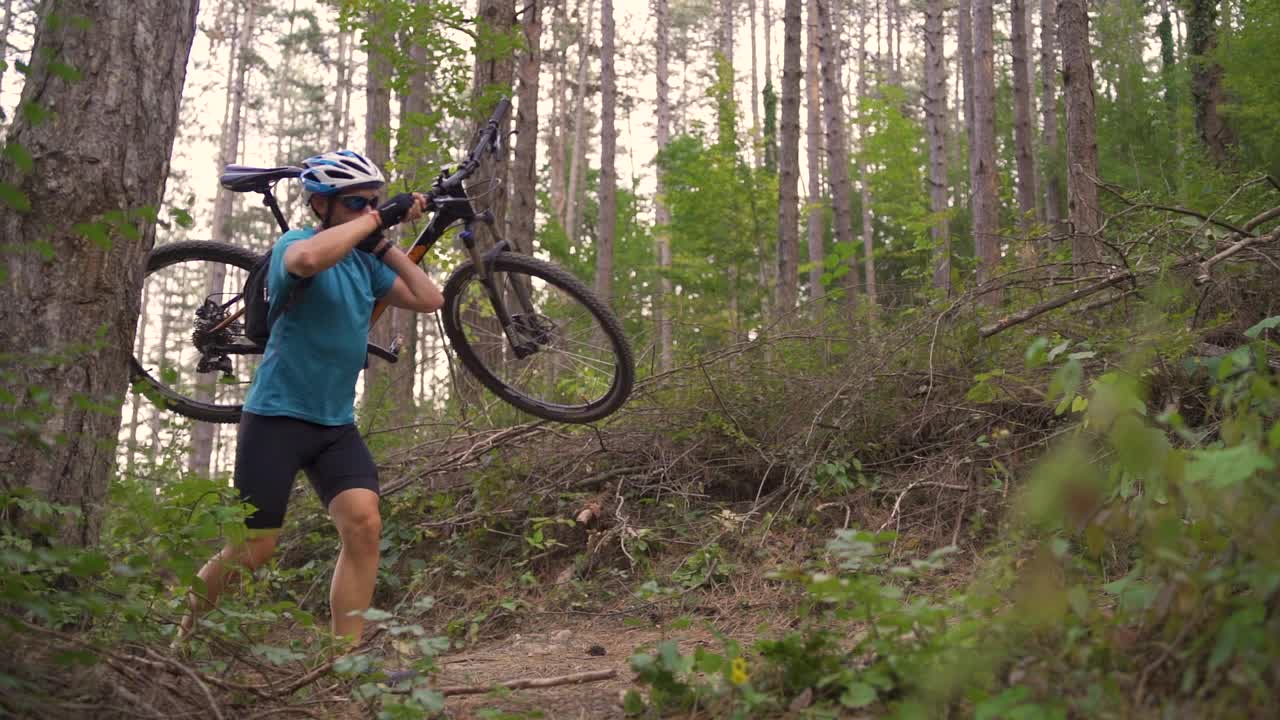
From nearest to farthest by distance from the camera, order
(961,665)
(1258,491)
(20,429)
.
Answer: (1258,491) < (961,665) < (20,429)

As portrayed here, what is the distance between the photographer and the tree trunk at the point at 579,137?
92.3 ft

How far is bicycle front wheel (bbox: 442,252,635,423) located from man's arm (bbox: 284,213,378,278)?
1179mm

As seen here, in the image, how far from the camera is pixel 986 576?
239 cm

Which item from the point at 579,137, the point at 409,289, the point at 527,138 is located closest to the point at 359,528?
the point at 409,289

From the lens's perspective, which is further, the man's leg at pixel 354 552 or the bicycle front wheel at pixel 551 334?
the bicycle front wheel at pixel 551 334

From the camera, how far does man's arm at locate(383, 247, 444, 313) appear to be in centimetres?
399

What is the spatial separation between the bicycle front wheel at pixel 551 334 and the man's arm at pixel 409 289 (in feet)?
2.39

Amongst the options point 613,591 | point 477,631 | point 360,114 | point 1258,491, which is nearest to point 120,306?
point 477,631

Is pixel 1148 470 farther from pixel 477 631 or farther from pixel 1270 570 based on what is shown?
pixel 477 631

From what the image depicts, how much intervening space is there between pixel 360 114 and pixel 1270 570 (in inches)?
1357

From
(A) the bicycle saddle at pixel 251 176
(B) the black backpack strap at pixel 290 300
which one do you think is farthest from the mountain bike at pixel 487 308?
(B) the black backpack strap at pixel 290 300

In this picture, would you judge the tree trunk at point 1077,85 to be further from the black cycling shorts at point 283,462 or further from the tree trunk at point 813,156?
the tree trunk at point 813,156

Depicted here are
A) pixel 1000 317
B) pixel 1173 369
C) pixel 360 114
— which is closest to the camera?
pixel 1173 369

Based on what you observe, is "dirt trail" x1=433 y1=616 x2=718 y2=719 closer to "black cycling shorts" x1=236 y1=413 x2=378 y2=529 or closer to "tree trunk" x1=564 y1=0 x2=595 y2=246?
"black cycling shorts" x1=236 y1=413 x2=378 y2=529
